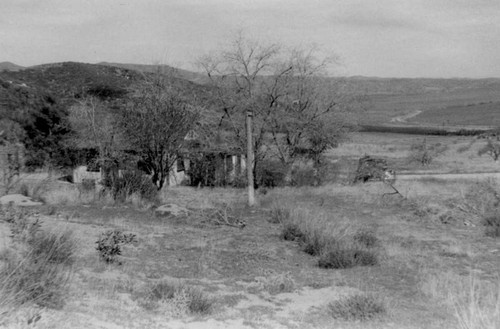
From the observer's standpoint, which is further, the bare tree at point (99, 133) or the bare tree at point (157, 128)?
the bare tree at point (99, 133)

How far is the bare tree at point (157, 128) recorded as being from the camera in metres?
26.6

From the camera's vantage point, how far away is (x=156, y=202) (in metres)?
22.5

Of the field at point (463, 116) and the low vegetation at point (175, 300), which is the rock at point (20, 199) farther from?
the field at point (463, 116)

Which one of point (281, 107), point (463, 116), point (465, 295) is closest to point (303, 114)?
point (281, 107)

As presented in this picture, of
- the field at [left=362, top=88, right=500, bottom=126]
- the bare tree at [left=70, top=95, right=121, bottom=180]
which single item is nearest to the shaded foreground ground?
the bare tree at [left=70, top=95, right=121, bottom=180]

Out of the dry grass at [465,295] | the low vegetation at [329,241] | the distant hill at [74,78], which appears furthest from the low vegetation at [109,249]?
the distant hill at [74,78]

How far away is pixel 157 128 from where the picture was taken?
26500 mm

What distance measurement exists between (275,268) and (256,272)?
2.14 ft

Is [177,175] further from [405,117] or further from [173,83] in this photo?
[405,117]

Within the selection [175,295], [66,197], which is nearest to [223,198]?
[66,197]

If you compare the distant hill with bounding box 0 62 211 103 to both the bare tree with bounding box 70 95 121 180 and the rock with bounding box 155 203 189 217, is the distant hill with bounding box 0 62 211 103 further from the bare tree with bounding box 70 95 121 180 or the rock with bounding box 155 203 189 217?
the rock with bounding box 155 203 189 217

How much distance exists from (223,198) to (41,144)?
25.9 meters

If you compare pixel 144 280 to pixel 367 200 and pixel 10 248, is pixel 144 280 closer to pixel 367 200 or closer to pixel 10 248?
pixel 10 248

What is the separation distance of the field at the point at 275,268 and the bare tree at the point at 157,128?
215 cm
